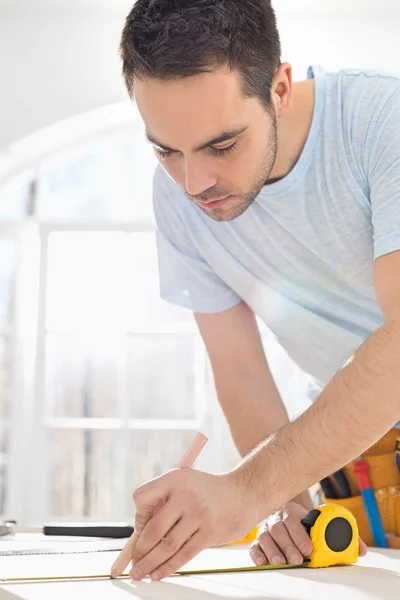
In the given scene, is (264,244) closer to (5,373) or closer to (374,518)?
(374,518)

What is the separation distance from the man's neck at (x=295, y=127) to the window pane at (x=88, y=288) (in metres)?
2.90

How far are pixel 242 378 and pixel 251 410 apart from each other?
2.5 inches

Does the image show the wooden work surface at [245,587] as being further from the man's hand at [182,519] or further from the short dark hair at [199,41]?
the short dark hair at [199,41]

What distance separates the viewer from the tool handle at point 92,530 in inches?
55.7

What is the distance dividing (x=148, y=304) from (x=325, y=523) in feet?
10.6

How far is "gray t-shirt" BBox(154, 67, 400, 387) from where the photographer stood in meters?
1.19

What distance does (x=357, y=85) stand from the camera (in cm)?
126

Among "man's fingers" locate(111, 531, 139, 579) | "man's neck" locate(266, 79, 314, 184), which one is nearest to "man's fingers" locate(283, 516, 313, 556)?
"man's fingers" locate(111, 531, 139, 579)

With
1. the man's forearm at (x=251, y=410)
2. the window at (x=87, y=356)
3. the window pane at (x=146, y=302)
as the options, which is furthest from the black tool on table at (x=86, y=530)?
the window pane at (x=146, y=302)

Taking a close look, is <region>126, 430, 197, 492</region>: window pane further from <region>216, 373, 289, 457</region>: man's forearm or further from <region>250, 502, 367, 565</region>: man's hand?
<region>250, 502, 367, 565</region>: man's hand

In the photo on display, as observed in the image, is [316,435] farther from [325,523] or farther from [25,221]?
[25,221]

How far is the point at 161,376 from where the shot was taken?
4148 mm

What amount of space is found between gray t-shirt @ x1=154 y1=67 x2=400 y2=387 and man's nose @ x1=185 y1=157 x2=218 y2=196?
0.22m

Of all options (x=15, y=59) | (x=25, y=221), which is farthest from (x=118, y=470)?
(x=15, y=59)
